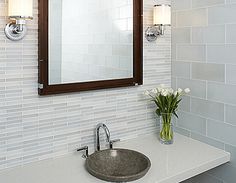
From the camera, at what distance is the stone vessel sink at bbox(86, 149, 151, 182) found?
1.35m

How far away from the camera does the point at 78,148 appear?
59.9 inches

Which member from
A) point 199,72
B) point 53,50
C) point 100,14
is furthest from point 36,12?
point 199,72

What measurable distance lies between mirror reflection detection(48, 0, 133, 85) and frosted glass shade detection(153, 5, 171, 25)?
16cm

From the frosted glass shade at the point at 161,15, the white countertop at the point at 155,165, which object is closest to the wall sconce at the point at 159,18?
the frosted glass shade at the point at 161,15

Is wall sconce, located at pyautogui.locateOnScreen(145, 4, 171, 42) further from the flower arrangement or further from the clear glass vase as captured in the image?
the clear glass vase

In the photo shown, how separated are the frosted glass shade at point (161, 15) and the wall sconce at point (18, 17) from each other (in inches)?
31.2

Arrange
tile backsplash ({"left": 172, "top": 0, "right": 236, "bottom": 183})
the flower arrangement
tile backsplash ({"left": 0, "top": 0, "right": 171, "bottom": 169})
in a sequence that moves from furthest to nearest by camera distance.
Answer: the flower arrangement, tile backsplash ({"left": 172, "top": 0, "right": 236, "bottom": 183}), tile backsplash ({"left": 0, "top": 0, "right": 171, "bottom": 169})

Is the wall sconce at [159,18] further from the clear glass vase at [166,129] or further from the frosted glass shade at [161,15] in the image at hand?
the clear glass vase at [166,129]

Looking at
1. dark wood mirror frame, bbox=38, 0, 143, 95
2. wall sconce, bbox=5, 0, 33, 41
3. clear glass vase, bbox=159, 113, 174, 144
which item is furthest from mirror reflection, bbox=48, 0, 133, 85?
clear glass vase, bbox=159, 113, 174, 144

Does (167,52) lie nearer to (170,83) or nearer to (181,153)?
(170,83)

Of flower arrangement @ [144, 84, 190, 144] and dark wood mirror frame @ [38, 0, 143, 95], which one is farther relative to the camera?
flower arrangement @ [144, 84, 190, 144]

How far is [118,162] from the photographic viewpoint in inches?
56.1

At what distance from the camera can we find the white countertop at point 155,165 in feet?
4.02

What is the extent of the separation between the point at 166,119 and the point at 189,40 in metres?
0.55
